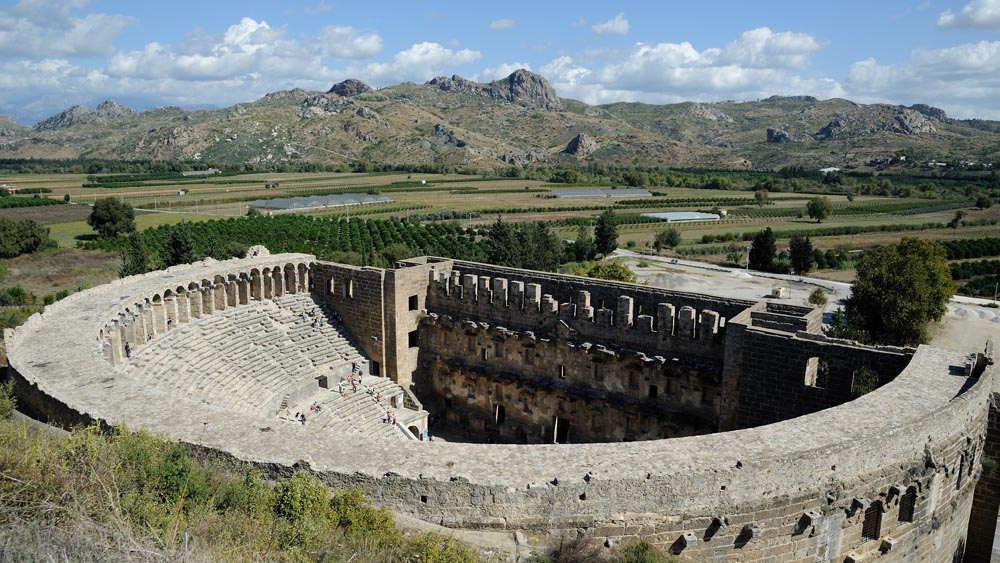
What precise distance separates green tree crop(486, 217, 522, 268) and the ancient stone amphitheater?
20845 mm

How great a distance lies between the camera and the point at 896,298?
31.3m

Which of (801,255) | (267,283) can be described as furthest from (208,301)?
(801,255)

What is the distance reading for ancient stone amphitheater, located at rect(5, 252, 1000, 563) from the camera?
10.7 m

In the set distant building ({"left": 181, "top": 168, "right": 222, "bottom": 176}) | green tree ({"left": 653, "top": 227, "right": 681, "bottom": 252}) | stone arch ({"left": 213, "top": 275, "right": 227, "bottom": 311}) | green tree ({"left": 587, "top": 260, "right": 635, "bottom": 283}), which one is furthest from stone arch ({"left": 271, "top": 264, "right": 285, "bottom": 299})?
distant building ({"left": 181, "top": 168, "right": 222, "bottom": 176})

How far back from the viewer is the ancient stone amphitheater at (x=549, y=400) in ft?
35.2

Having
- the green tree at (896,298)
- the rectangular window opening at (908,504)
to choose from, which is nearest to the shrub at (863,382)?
the rectangular window opening at (908,504)

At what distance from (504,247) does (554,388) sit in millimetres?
26378

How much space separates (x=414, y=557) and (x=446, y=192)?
112582 millimetres

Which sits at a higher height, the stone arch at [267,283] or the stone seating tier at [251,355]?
the stone arch at [267,283]

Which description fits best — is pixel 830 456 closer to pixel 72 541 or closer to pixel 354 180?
pixel 72 541

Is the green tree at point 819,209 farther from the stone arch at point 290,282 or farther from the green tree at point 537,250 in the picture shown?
the stone arch at point 290,282

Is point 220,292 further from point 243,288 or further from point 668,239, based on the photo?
point 668,239

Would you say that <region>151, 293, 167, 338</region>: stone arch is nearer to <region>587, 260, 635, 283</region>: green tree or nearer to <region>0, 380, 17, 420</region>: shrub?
<region>0, 380, 17, 420</region>: shrub

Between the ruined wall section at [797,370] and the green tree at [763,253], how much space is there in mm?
46524
